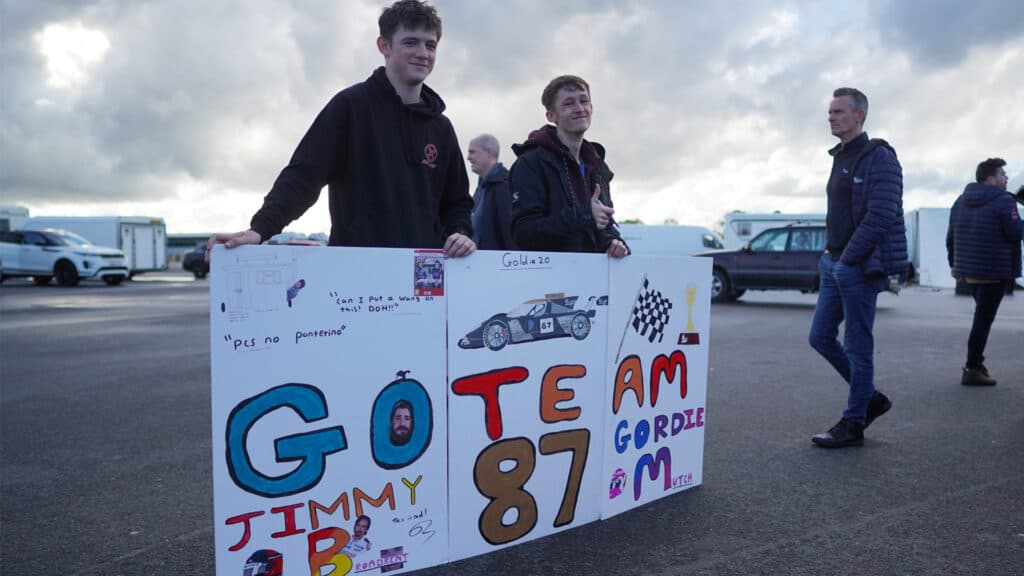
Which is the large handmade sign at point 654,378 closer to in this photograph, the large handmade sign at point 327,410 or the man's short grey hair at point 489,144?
the large handmade sign at point 327,410

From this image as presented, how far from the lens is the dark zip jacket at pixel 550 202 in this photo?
3.31 m

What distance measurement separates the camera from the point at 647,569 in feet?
8.81

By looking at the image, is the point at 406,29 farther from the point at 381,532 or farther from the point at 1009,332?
the point at 1009,332

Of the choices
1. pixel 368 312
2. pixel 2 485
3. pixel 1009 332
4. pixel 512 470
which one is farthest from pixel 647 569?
pixel 1009 332

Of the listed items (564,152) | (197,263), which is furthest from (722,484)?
(197,263)

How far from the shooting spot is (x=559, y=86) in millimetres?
3426

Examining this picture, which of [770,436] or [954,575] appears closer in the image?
[954,575]

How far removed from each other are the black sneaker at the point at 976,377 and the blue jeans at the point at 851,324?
238 cm

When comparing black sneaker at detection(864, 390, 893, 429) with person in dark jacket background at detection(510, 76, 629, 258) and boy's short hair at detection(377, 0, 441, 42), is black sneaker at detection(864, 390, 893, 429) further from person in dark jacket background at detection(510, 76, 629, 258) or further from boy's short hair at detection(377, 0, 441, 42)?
boy's short hair at detection(377, 0, 441, 42)

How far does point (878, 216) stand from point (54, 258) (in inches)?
986

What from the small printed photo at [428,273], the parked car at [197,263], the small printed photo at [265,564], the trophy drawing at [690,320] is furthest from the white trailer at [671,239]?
the small printed photo at [265,564]

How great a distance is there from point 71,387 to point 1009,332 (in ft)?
35.5

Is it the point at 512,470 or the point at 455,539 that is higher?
the point at 512,470

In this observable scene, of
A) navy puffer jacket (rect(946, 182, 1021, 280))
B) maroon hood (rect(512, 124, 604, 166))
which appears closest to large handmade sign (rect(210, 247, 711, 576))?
Result: maroon hood (rect(512, 124, 604, 166))
